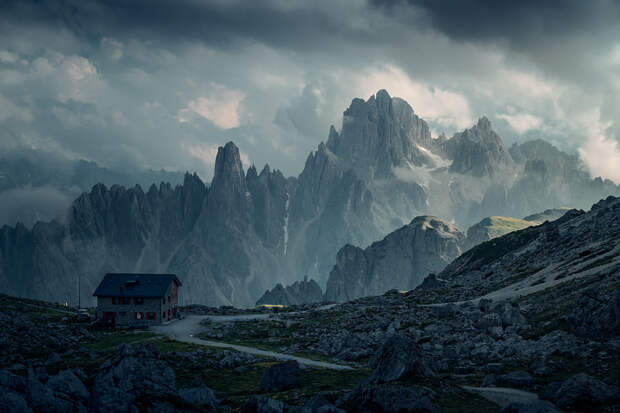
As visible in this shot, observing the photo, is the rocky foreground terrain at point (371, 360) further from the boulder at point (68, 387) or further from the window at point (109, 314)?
the window at point (109, 314)

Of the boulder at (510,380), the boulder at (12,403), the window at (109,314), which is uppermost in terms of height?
the window at (109,314)

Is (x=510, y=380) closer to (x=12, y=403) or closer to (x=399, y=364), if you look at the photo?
(x=399, y=364)

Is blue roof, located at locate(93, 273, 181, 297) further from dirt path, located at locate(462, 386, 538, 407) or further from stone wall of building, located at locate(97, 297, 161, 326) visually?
dirt path, located at locate(462, 386, 538, 407)

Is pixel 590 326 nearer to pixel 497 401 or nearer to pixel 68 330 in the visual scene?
pixel 497 401

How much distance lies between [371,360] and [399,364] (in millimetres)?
7404

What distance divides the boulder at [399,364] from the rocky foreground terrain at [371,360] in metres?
0.10

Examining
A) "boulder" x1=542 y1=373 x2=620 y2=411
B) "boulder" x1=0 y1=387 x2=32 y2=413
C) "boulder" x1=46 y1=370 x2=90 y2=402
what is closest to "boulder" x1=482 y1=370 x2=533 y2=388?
"boulder" x1=542 y1=373 x2=620 y2=411

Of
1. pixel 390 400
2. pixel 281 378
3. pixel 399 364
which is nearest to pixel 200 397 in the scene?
pixel 281 378

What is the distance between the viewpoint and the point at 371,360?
47.6 metres

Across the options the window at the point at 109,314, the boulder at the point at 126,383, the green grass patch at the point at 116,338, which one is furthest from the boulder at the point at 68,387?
the window at the point at 109,314

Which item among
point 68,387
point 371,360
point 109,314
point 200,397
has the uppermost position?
point 109,314

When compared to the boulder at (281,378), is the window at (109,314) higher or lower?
higher

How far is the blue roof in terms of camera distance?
10344 centimetres

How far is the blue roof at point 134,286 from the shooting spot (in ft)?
339
